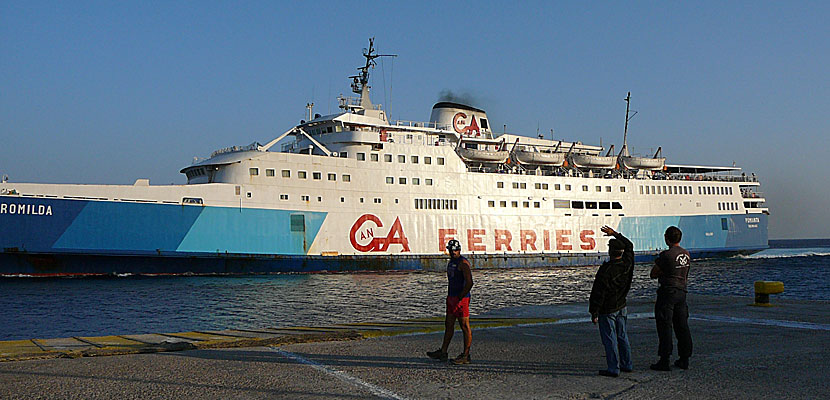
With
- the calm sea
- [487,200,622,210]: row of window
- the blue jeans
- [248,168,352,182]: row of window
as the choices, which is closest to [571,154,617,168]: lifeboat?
[487,200,622,210]: row of window

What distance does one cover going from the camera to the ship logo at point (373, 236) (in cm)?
3061

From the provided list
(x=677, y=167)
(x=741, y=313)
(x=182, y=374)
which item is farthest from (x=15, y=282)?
(x=677, y=167)

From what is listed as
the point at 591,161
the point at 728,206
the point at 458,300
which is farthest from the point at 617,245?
the point at 728,206

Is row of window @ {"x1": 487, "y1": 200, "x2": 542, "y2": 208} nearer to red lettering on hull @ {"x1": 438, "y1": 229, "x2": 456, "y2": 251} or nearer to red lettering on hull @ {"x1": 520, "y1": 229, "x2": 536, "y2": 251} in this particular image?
red lettering on hull @ {"x1": 520, "y1": 229, "x2": 536, "y2": 251}

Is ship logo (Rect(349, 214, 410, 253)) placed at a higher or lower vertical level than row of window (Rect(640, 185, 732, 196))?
lower

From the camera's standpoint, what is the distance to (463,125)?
126ft

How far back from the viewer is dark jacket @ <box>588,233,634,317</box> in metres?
6.23

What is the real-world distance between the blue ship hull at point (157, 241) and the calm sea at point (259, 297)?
1.88 ft

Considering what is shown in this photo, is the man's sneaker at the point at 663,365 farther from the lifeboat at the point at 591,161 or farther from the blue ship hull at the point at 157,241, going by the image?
the lifeboat at the point at 591,161

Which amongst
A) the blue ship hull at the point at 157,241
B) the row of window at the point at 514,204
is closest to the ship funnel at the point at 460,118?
the row of window at the point at 514,204

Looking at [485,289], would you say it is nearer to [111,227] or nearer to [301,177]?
[301,177]

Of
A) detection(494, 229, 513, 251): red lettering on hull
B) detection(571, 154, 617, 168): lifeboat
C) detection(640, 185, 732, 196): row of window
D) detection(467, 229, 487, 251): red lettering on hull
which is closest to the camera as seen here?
detection(467, 229, 487, 251): red lettering on hull

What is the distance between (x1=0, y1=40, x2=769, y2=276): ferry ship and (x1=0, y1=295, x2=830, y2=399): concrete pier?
17995 millimetres

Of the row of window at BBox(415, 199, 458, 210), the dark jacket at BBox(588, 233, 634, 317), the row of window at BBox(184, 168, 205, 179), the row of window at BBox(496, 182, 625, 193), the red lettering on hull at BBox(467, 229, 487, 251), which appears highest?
the row of window at BBox(184, 168, 205, 179)
